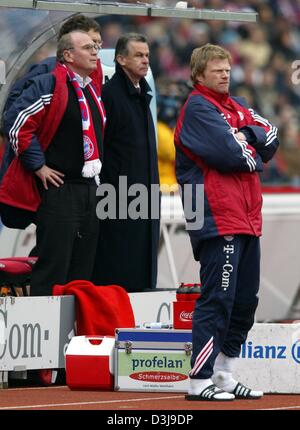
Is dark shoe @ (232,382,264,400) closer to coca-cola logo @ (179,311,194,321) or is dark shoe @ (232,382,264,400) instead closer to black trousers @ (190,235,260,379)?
black trousers @ (190,235,260,379)

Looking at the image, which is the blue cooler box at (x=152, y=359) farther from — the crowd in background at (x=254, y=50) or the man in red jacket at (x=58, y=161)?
the crowd in background at (x=254, y=50)

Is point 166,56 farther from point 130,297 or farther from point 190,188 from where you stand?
point 190,188

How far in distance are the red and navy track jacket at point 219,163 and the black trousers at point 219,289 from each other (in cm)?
8

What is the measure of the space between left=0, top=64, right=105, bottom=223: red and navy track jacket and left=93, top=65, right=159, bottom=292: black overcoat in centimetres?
70

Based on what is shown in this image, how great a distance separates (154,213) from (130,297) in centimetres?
73

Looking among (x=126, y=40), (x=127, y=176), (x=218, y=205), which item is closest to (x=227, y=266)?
(x=218, y=205)

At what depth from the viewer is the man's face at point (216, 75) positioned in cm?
702

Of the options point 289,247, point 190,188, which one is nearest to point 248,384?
point 190,188

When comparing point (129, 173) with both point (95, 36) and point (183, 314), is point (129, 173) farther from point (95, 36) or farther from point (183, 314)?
point (183, 314)

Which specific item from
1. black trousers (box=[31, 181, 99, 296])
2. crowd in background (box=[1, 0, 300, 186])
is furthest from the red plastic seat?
crowd in background (box=[1, 0, 300, 186])

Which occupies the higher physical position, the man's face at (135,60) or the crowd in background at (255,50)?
the crowd in background at (255,50)

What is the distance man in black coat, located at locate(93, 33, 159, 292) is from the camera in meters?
9.09

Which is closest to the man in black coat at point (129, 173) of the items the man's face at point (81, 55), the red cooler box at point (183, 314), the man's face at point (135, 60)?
the man's face at point (135, 60)

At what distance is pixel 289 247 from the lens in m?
13.0
